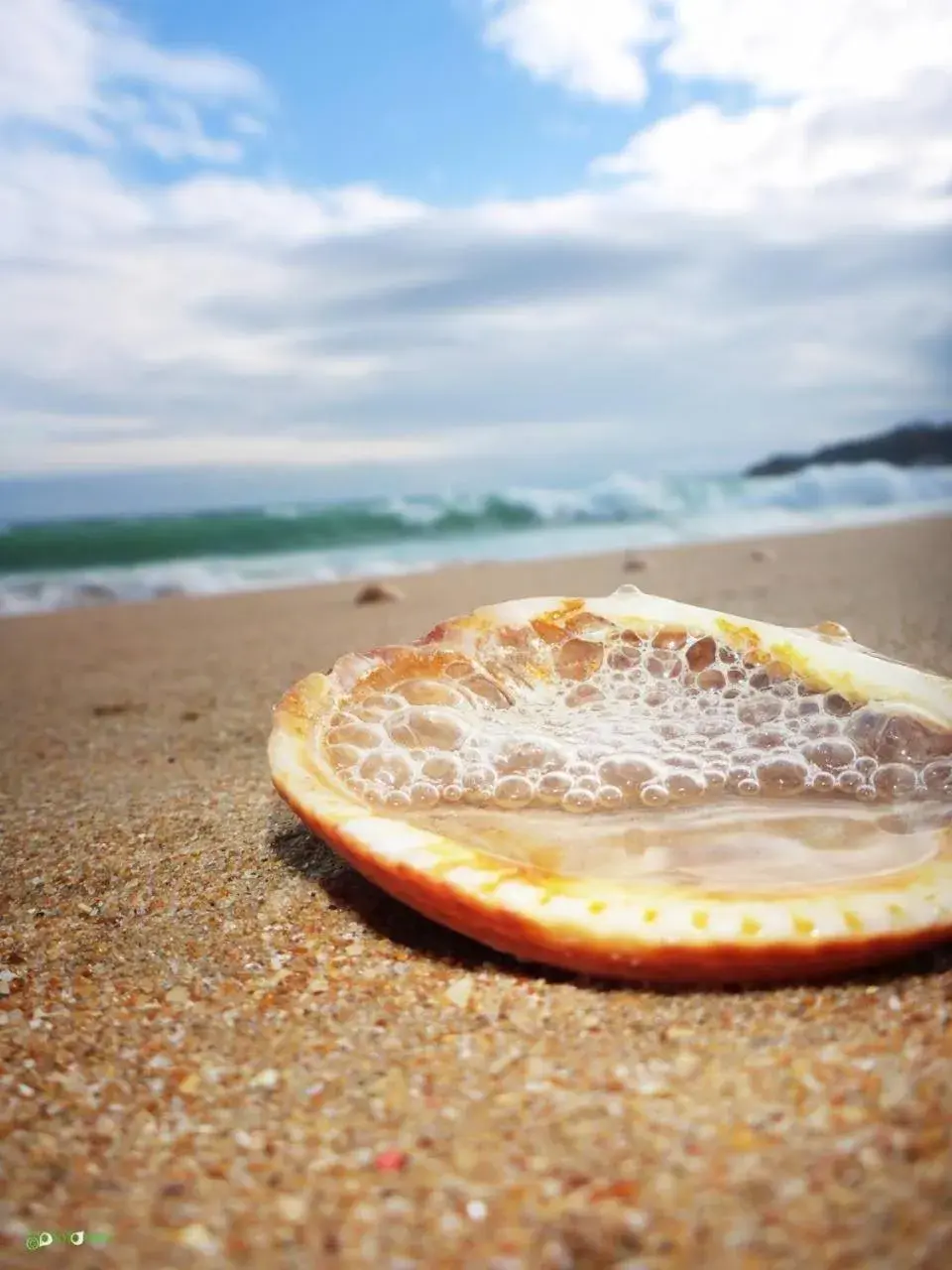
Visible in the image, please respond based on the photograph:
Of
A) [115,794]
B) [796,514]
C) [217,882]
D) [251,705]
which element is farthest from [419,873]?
[796,514]

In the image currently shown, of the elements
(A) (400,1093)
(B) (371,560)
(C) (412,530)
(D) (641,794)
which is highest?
(C) (412,530)

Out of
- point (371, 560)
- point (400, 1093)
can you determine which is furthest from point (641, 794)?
point (371, 560)

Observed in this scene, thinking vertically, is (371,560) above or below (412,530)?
below

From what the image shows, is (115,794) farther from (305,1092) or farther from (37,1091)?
(305,1092)

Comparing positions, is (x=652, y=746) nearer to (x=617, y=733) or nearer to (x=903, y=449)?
(x=617, y=733)

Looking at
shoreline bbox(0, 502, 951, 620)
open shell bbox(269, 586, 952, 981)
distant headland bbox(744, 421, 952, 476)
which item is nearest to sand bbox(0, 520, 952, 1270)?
open shell bbox(269, 586, 952, 981)

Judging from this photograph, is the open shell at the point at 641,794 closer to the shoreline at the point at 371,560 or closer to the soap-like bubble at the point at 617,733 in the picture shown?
the soap-like bubble at the point at 617,733
